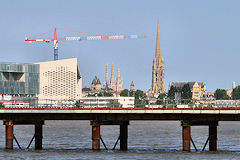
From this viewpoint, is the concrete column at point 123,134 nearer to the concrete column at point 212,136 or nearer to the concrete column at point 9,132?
the concrete column at point 212,136

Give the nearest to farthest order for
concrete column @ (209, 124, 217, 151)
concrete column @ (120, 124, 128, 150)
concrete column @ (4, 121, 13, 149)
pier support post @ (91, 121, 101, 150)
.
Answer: pier support post @ (91, 121, 101, 150), concrete column @ (4, 121, 13, 149), concrete column @ (209, 124, 217, 151), concrete column @ (120, 124, 128, 150)

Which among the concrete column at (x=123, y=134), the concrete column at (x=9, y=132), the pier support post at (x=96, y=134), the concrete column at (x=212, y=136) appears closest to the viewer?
the pier support post at (x=96, y=134)

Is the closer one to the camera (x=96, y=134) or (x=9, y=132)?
(x=96, y=134)

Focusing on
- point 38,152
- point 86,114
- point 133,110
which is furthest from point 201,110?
point 38,152

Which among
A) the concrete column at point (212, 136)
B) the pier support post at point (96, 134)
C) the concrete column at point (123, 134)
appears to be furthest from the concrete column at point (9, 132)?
the concrete column at point (212, 136)

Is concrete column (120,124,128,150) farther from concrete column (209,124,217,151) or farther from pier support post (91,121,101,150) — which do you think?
concrete column (209,124,217,151)

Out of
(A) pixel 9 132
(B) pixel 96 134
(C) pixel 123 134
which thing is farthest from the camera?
(C) pixel 123 134

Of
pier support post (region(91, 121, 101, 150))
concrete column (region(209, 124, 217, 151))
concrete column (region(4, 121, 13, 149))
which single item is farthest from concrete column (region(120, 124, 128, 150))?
concrete column (region(4, 121, 13, 149))

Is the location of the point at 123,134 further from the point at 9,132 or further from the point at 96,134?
the point at 9,132

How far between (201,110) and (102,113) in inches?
493

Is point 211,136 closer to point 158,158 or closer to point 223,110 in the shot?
point 223,110

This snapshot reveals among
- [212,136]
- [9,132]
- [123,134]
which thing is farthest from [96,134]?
[212,136]

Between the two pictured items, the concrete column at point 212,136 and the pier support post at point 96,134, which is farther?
the concrete column at point 212,136

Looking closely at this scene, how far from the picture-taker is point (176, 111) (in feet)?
274
